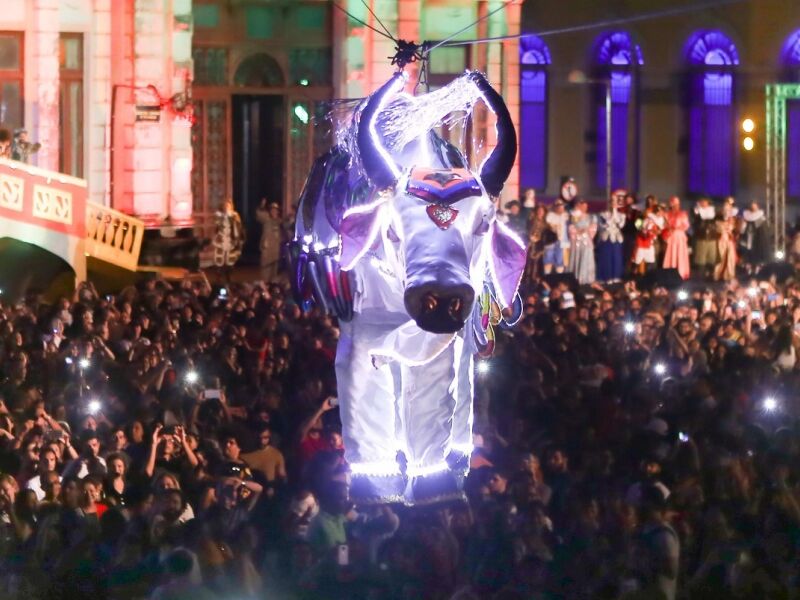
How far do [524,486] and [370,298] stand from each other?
147 cm

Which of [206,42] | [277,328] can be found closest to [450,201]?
[277,328]

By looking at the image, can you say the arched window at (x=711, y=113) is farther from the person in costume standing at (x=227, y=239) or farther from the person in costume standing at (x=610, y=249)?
the person in costume standing at (x=227, y=239)

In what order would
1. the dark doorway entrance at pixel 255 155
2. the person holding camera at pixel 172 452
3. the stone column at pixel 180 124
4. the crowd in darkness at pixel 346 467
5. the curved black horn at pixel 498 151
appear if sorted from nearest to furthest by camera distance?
the crowd in darkness at pixel 346 467, the curved black horn at pixel 498 151, the person holding camera at pixel 172 452, the stone column at pixel 180 124, the dark doorway entrance at pixel 255 155

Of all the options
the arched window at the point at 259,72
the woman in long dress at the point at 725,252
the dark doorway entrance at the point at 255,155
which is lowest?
the woman in long dress at the point at 725,252

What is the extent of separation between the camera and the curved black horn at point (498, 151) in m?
12.0

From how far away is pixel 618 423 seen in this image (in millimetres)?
15133

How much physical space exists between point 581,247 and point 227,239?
412cm

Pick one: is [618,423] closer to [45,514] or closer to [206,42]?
[45,514]

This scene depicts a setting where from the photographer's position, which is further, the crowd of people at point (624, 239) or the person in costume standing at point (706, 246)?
the person in costume standing at point (706, 246)

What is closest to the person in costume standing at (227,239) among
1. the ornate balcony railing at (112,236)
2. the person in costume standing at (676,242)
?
the ornate balcony railing at (112,236)

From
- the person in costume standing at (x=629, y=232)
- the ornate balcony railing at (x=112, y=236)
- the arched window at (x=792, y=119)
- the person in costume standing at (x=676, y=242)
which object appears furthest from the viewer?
the arched window at (x=792, y=119)

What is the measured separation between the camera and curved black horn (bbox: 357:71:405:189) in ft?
39.1

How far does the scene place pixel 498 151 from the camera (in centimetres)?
1209

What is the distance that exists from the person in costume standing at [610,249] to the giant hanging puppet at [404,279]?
13.4 metres
